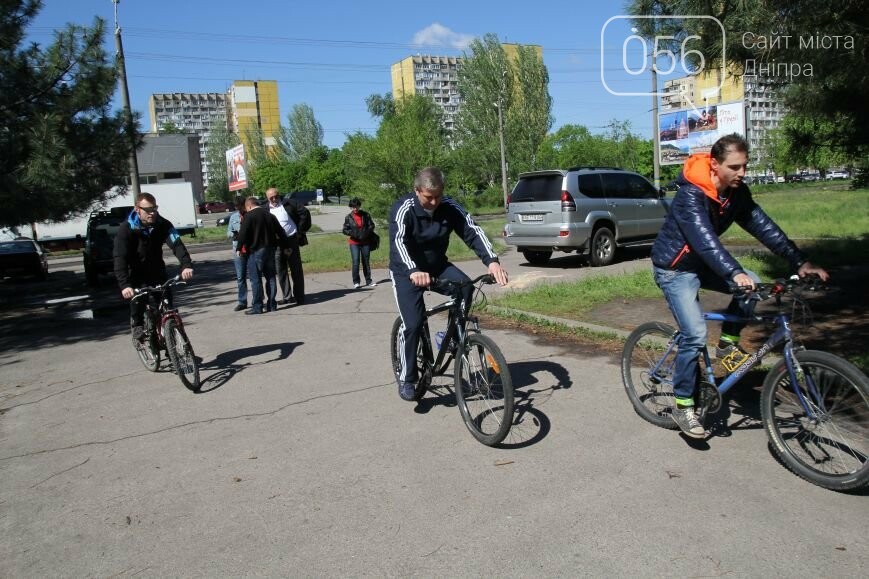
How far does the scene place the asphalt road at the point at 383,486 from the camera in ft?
11.1

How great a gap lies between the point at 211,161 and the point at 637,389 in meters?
108

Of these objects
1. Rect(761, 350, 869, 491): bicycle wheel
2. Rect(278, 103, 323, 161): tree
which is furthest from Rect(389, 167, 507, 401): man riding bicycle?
Rect(278, 103, 323, 161): tree

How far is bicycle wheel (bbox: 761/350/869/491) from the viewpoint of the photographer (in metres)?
3.66

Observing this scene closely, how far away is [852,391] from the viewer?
3.65 metres

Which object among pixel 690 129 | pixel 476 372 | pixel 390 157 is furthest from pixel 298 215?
pixel 690 129

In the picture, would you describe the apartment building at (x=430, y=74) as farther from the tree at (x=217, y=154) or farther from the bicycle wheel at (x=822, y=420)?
the bicycle wheel at (x=822, y=420)

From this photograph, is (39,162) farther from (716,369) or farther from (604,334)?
(716,369)

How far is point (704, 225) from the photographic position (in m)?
4.34

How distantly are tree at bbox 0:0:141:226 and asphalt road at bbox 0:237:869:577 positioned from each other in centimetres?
733

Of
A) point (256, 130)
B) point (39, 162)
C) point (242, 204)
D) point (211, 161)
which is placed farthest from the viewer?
point (211, 161)

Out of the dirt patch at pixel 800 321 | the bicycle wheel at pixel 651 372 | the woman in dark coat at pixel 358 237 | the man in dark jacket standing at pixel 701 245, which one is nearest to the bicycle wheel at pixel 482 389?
the bicycle wheel at pixel 651 372

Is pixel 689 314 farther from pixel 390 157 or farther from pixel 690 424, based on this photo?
pixel 390 157

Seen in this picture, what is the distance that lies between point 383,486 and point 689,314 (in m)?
2.24

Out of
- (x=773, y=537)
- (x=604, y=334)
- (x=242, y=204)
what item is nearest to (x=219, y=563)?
(x=773, y=537)
